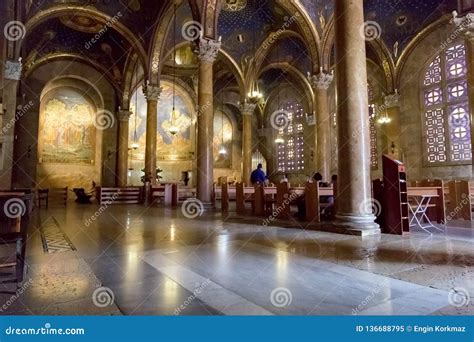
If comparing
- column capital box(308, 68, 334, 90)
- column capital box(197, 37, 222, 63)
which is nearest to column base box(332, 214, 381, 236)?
column capital box(197, 37, 222, 63)

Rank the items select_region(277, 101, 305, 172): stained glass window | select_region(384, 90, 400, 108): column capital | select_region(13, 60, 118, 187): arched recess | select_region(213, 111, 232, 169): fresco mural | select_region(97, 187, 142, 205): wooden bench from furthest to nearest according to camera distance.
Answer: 1. select_region(213, 111, 232, 169): fresco mural
2. select_region(277, 101, 305, 172): stained glass window
3. select_region(13, 60, 118, 187): arched recess
4. select_region(384, 90, 400, 108): column capital
5. select_region(97, 187, 142, 205): wooden bench

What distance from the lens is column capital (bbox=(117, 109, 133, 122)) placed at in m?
18.6

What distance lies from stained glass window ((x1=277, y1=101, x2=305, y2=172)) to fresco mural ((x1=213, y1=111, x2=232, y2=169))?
4228 millimetres

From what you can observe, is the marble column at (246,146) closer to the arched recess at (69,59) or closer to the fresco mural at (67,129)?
the arched recess at (69,59)

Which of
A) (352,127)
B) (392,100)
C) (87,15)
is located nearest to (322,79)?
(392,100)

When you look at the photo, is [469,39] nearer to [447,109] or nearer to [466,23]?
[466,23]

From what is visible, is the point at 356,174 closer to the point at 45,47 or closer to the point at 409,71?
the point at 409,71

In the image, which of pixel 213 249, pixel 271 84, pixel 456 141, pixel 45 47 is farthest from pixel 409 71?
pixel 45 47

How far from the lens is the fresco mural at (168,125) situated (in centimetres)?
2045

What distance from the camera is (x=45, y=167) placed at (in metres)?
17.3

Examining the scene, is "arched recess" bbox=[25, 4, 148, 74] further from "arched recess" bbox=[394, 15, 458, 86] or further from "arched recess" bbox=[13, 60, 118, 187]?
"arched recess" bbox=[394, 15, 458, 86]

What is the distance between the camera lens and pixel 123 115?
735 inches

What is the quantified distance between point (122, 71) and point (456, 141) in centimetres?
1806

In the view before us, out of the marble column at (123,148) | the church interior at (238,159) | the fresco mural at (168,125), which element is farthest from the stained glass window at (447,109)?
the marble column at (123,148)
